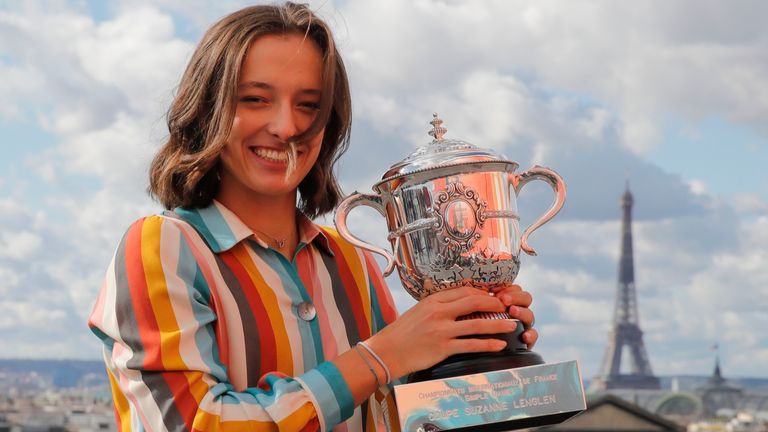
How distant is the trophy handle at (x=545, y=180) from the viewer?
2.71 metres

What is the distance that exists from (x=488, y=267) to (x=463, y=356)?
209 mm

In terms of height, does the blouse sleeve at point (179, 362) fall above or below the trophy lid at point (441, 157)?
below

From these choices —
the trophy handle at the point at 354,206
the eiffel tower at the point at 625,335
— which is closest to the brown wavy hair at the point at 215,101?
the trophy handle at the point at 354,206

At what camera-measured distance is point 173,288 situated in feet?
7.61

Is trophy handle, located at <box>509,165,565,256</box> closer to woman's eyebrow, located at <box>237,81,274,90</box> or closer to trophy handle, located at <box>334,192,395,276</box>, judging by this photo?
trophy handle, located at <box>334,192,395,276</box>

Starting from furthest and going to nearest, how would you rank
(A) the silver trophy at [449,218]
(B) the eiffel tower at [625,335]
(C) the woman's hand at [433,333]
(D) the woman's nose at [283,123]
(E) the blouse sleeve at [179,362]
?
(B) the eiffel tower at [625,335], (A) the silver trophy at [449,218], (D) the woman's nose at [283,123], (C) the woman's hand at [433,333], (E) the blouse sleeve at [179,362]

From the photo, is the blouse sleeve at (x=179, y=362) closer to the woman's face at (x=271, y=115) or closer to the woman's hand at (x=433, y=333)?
the woman's hand at (x=433, y=333)

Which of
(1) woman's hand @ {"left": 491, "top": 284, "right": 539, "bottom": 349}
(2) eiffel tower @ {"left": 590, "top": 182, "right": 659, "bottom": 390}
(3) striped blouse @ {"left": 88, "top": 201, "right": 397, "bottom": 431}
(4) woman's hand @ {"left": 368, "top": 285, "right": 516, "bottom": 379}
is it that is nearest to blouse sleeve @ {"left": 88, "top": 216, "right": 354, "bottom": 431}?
(3) striped blouse @ {"left": 88, "top": 201, "right": 397, "bottom": 431}

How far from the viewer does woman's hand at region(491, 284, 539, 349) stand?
102 inches

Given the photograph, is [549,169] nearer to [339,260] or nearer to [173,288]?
[339,260]

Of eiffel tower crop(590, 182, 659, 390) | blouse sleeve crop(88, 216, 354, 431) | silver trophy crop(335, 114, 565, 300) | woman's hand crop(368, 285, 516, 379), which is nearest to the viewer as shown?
blouse sleeve crop(88, 216, 354, 431)

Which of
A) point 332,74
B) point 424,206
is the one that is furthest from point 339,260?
point 332,74

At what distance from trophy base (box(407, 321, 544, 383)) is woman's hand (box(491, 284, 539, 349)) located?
0.16 ft

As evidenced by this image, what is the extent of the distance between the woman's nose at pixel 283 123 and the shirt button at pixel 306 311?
1.10 ft
